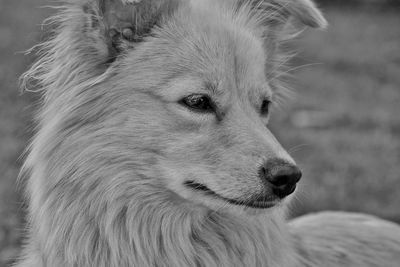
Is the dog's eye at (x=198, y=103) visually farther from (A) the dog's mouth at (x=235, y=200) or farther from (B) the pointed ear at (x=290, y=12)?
(B) the pointed ear at (x=290, y=12)

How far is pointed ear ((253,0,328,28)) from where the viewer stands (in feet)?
13.8

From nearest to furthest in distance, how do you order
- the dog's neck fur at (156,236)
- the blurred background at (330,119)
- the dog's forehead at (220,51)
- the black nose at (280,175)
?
1. the black nose at (280,175)
2. the dog's neck fur at (156,236)
3. the dog's forehead at (220,51)
4. the blurred background at (330,119)

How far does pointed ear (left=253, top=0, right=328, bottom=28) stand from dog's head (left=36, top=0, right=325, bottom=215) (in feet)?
1.36

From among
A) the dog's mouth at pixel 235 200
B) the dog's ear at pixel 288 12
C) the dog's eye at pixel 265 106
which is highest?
the dog's ear at pixel 288 12

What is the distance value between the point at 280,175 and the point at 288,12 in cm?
126

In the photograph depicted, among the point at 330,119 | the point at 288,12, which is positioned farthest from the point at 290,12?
the point at 330,119

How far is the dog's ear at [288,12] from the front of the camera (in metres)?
4.21

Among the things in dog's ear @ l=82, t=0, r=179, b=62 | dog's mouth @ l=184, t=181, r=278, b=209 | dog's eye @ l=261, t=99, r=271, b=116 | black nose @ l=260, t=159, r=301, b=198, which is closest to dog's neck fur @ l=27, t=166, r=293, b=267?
dog's mouth @ l=184, t=181, r=278, b=209

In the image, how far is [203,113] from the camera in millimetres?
3736

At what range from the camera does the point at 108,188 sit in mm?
3719

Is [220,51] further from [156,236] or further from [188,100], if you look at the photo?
[156,236]

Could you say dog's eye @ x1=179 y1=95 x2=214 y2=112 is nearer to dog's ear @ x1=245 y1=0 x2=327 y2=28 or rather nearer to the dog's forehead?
the dog's forehead

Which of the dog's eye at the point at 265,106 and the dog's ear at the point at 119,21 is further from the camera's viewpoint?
the dog's eye at the point at 265,106

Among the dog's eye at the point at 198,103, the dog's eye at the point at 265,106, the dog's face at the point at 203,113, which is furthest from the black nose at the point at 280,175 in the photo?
the dog's eye at the point at 265,106
